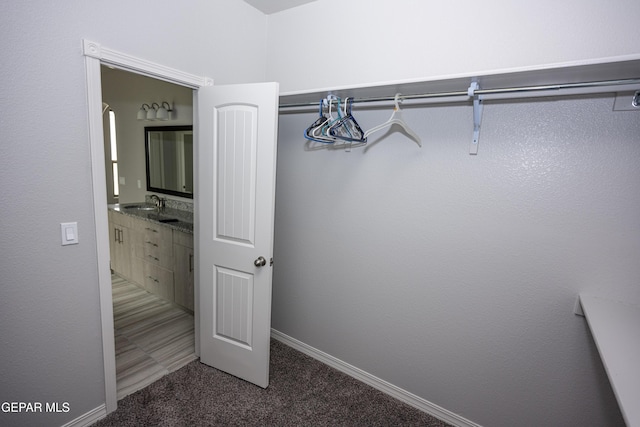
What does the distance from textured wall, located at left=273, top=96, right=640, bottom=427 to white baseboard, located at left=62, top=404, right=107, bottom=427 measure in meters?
1.47

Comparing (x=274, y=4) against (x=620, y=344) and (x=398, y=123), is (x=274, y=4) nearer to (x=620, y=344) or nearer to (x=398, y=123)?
(x=398, y=123)

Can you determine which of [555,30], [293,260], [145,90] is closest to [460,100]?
[555,30]

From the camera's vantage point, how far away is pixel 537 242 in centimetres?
161

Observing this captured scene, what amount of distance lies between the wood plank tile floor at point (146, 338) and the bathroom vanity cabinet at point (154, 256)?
0.13m

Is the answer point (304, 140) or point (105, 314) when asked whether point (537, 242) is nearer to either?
point (304, 140)

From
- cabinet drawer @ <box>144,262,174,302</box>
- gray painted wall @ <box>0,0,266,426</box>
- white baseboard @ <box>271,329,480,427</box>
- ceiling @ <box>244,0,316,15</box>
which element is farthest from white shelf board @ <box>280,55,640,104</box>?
cabinet drawer @ <box>144,262,174,302</box>

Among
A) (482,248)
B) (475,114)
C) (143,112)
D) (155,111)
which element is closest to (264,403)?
(482,248)

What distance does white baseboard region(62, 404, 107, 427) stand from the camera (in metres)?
1.73

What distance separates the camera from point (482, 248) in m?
1.75

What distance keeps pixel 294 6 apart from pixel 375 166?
1.36 m

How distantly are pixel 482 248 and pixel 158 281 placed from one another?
3196 mm

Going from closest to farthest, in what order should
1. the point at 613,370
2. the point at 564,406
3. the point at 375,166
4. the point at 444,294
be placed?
the point at 613,370 → the point at 564,406 → the point at 444,294 → the point at 375,166

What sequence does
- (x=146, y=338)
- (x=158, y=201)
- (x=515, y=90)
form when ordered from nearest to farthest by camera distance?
(x=515, y=90) → (x=146, y=338) → (x=158, y=201)

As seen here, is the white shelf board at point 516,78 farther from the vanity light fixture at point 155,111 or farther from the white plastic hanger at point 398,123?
the vanity light fixture at point 155,111
